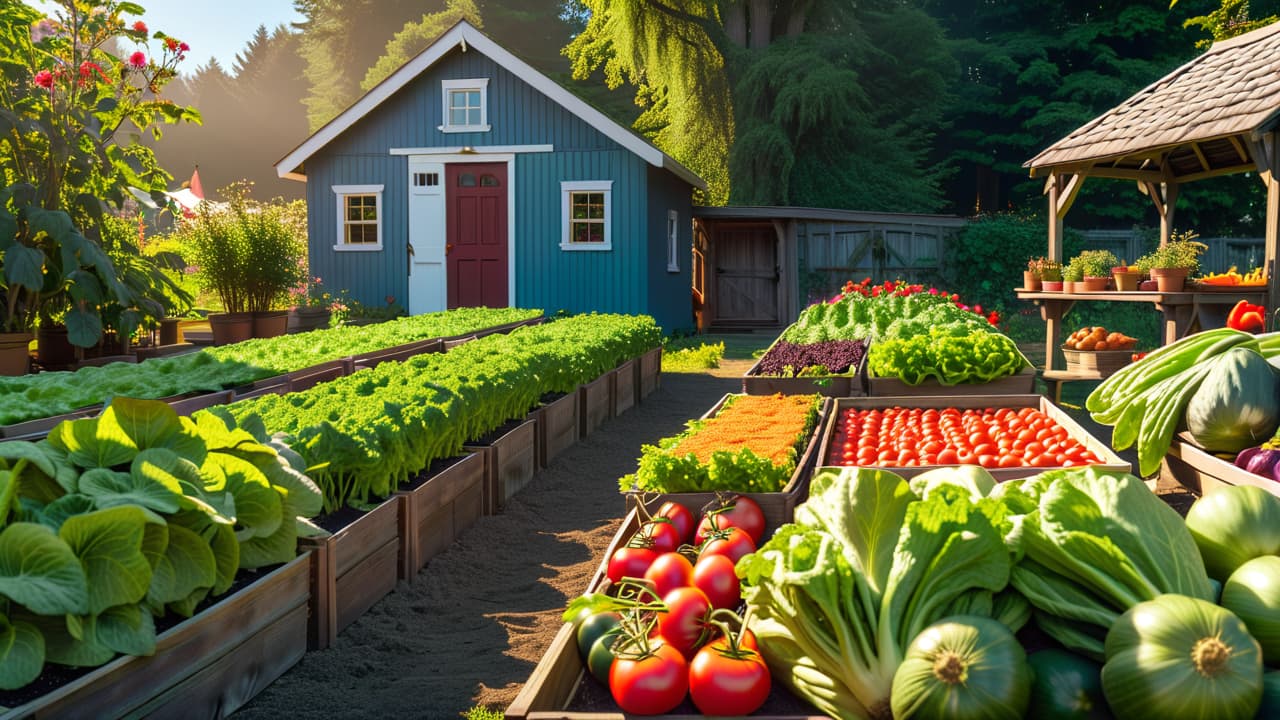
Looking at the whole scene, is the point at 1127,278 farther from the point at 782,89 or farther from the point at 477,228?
the point at 782,89

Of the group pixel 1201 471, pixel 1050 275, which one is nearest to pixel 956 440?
pixel 1201 471

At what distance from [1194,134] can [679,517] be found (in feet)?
28.5

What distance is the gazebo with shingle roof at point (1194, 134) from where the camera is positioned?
9523mm

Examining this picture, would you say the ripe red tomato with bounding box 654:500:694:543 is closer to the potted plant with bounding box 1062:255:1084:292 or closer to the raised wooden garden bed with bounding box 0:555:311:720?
the raised wooden garden bed with bounding box 0:555:311:720

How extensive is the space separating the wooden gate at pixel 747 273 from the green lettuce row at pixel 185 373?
1252cm

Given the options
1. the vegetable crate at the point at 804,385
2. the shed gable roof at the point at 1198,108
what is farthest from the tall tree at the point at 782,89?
the vegetable crate at the point at 804,385

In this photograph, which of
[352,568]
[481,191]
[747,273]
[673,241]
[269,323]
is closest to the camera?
[352,568]

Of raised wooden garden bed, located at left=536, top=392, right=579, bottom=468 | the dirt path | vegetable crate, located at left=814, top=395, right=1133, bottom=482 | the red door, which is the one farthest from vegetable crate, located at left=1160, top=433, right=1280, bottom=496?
the red door

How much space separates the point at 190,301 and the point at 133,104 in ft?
7.41

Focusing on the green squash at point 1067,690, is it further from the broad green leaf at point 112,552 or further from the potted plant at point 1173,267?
the potted plant at point 1173,267

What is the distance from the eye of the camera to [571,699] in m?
2.65

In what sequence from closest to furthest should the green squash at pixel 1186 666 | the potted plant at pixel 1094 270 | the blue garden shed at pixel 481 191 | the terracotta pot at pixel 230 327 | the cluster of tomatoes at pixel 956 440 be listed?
1. the green squash at pixel 1186 666
2. the cluster of tomatoes at pixel 956 440
3. the potted plant at pixel 1094 270
4. the terracotta pot at pixel 230 327
5. the blue garden shed at pixel 481 191

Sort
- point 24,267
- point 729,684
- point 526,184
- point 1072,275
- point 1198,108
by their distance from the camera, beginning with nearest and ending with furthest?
point 729,684
point 24,267
point 1198,108
point 1072,275
point 526,184

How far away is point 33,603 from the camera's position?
2.76 metres
